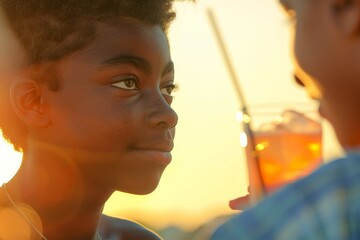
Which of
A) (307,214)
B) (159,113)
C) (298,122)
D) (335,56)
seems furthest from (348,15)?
(159,113)

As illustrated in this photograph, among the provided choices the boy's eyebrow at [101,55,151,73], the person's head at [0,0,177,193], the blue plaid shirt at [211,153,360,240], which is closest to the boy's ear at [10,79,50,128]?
the person's head at [0,0,177,193]

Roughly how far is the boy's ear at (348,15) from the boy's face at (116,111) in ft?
4.69

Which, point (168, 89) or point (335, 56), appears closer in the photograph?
point (335, 56)

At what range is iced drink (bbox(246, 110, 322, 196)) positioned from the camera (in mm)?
2131

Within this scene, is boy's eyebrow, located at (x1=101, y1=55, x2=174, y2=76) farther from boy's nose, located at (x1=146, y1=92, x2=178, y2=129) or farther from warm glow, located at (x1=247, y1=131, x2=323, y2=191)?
warm glow, located at (x1=247, y1=131, x2=323, y2=191)

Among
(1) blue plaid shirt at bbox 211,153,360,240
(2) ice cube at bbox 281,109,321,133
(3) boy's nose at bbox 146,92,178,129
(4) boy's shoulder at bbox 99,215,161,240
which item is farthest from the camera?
(4) boy's shoulder at bbox 99,215,161,240

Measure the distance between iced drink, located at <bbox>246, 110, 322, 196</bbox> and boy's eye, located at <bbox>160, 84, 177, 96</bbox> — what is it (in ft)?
1.87

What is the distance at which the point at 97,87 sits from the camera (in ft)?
8.23

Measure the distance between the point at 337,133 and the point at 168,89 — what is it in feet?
5.63

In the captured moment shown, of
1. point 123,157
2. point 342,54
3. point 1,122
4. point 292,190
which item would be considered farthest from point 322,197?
point 1,122

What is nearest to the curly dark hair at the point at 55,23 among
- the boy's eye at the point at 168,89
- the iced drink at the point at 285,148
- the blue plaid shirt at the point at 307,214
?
the boy's eye at the point at 168,89

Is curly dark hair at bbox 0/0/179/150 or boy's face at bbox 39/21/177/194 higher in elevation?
curly dark hair at bbox 0/0/179/150

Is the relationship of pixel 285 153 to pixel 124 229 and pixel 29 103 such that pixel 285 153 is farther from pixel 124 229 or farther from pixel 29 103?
pixel 124 229

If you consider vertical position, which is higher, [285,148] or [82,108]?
[82,108]
